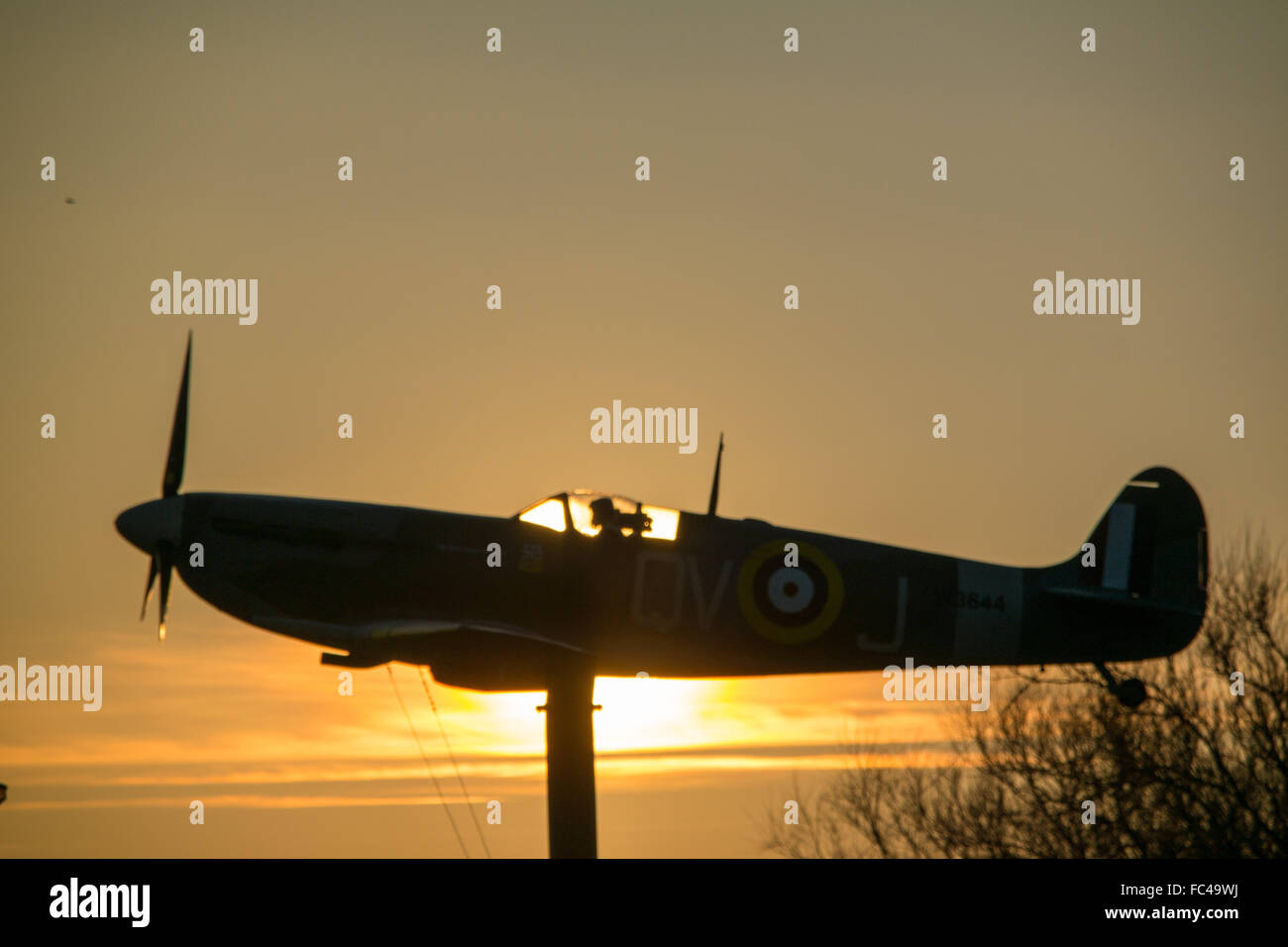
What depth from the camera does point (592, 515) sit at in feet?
54.2

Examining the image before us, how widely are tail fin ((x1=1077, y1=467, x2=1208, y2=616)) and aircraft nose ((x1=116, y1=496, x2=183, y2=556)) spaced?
1014cm

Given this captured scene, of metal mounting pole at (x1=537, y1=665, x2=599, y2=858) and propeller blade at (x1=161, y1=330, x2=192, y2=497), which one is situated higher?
propeller blade at (x1=161, y1=330, x2=192, y2=497)

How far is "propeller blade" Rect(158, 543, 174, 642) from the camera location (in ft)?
57.1

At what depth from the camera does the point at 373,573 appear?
54.7 feet

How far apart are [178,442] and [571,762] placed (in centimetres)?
A: 640

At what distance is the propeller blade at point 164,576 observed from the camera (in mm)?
17391

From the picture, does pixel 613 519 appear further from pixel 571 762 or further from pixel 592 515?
pixel 571 762

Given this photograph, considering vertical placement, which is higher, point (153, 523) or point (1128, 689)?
point (153, 523)

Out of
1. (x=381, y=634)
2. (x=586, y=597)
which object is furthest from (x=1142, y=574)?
(x=381, y=634)

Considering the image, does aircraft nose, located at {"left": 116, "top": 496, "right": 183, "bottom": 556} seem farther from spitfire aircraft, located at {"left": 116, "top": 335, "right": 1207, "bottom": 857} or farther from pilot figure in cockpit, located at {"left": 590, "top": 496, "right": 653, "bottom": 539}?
pilot figure in cockpit, located at {"left": 590, "top": 496, "right": 653, "bottom": 539}

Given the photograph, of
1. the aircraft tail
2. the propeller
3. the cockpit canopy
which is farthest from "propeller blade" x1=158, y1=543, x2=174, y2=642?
the aircraft tail
